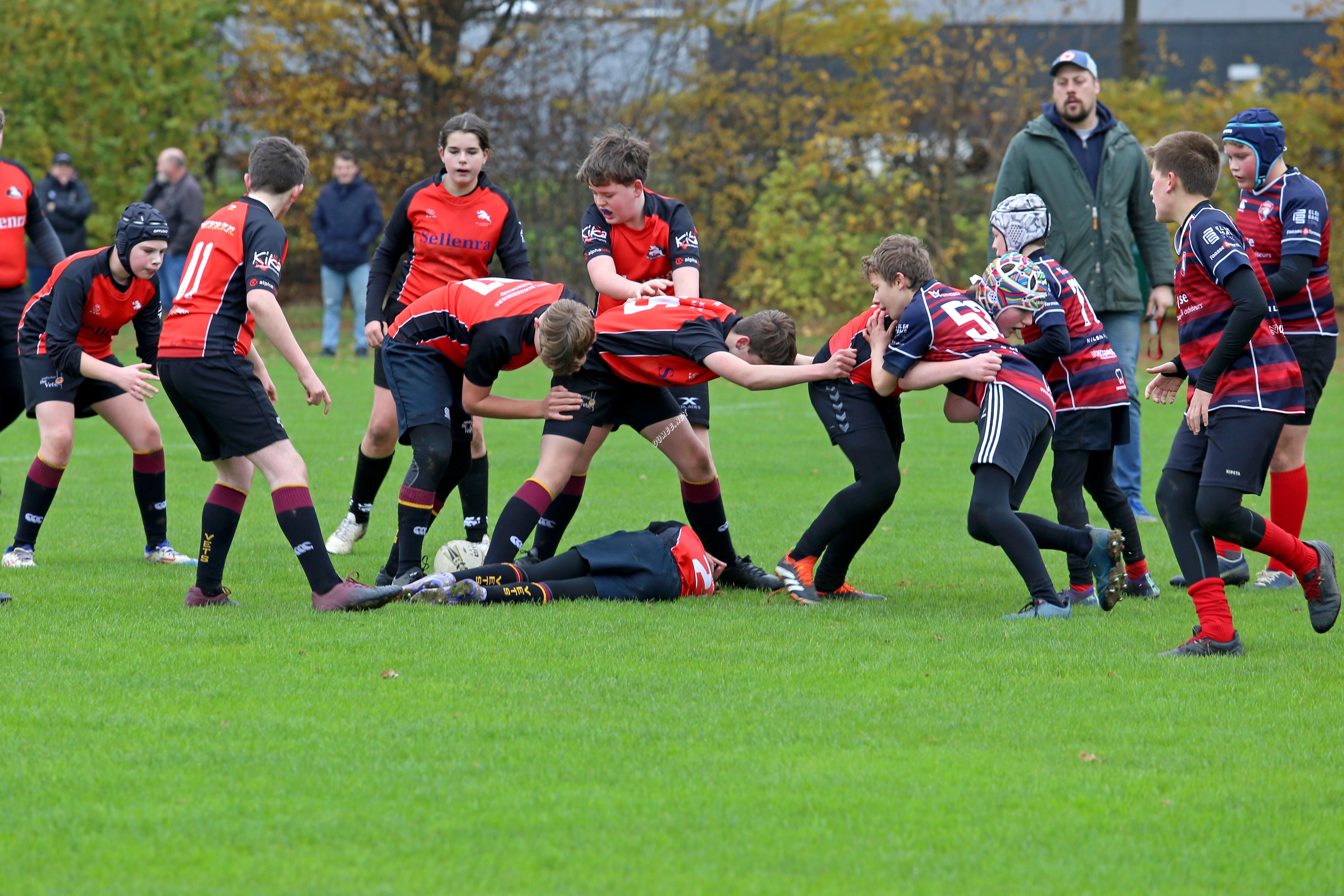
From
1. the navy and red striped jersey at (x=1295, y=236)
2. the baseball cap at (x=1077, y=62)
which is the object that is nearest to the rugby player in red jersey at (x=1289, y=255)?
the navy and red striped jersey at (x=1295, y=236)

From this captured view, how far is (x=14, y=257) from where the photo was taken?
26.4 ft

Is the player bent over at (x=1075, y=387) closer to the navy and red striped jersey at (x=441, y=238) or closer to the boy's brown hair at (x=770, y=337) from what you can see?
the boy's brown hair at (x=770, y=337)

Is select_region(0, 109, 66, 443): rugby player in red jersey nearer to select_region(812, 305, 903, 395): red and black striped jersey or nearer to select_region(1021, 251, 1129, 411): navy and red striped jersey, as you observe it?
select_region(812, 305, 903, 395): red and black striped jersey

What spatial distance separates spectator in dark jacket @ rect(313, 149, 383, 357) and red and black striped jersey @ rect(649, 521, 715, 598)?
493 inches

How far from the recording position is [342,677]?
4641 mm

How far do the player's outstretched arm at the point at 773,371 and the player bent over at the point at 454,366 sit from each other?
0.55 meters

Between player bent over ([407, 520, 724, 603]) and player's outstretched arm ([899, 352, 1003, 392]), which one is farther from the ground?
player's outstretched arm ([899, 352, 1003, 392])

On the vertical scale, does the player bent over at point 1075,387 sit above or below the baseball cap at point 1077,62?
below

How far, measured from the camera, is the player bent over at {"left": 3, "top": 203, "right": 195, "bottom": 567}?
6281 millimetres

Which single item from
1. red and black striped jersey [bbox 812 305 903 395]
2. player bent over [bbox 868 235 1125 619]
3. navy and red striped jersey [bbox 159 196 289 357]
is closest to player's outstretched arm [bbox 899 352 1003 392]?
player bent over [bbox 868 235 1125 619]

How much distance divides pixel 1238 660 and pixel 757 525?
349 centimetres

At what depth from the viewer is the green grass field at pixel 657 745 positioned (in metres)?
3.15

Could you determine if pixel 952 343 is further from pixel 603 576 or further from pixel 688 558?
pixel 603 576

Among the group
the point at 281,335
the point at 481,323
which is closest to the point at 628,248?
the point at 481,323
